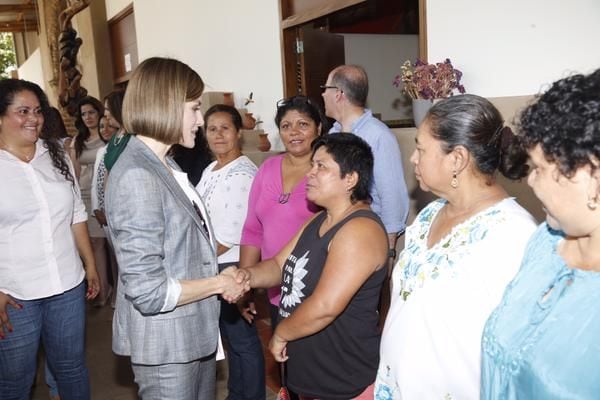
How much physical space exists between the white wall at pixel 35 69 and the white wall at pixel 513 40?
1171 centimetres

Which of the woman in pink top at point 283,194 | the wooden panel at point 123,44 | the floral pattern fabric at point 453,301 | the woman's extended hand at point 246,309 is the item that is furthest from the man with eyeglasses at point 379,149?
the wooden panel at point 123,44

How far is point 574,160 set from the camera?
2.56 feet

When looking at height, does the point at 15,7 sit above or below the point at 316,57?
above

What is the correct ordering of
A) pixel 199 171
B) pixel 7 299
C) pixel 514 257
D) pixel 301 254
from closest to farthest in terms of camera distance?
pixel 514 257 < pixel 301 254 < pixel 7 299 < pixel 199 171

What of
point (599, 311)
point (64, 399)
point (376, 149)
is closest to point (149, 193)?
point (599, 311)

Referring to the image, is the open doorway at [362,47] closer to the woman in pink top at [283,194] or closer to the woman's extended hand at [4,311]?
the woman in pink top at [283,194]

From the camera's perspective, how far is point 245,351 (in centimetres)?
235

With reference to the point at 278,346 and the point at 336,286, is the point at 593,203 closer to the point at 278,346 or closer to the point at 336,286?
the point at 336,286

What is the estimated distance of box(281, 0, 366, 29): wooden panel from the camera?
11.3 ft

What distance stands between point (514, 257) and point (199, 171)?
2.12 metres

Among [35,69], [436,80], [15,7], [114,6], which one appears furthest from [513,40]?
[15,7]

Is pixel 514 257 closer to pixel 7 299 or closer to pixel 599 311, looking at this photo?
pixel 599 311

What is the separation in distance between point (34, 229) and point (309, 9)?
2715mm

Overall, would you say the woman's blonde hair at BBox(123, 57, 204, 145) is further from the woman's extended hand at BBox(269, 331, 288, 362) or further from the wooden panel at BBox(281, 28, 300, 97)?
the wooden panel at BBox(281, 28, 300, 97)
